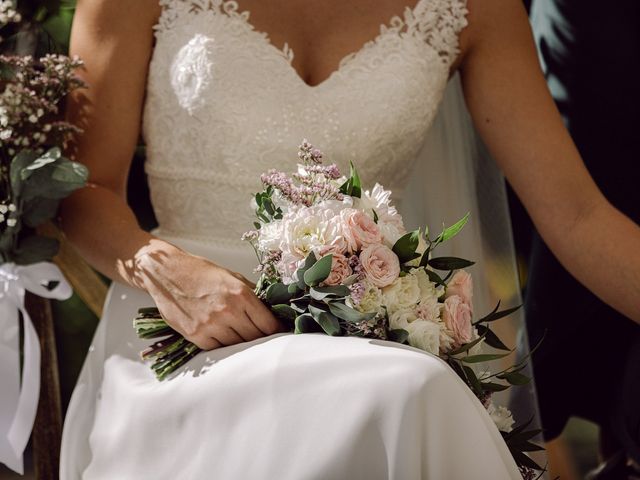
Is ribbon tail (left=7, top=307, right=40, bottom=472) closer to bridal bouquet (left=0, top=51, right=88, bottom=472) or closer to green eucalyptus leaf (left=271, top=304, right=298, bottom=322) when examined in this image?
bridal bouquet (left=0, top=51, right=88, bottom=472)

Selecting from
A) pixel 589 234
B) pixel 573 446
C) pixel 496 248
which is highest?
pixel 589 234

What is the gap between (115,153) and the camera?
1.82 meters

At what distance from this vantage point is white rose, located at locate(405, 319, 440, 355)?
132cm

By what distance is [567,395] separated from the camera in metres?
2.42

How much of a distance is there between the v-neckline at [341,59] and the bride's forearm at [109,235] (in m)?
0.46

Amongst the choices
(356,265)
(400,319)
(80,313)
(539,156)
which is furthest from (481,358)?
(80,313)

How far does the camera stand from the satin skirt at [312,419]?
1197mm

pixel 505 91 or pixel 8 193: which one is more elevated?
pixel 505 91

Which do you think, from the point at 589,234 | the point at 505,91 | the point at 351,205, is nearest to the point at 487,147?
the point at 505,91

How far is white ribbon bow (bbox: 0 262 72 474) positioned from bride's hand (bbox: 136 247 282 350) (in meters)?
0.28

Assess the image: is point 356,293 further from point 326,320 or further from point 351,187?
point 351,187

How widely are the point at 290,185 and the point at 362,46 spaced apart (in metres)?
0.64

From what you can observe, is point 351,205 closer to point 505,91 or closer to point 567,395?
point 505,91

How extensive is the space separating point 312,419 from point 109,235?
0.66m
